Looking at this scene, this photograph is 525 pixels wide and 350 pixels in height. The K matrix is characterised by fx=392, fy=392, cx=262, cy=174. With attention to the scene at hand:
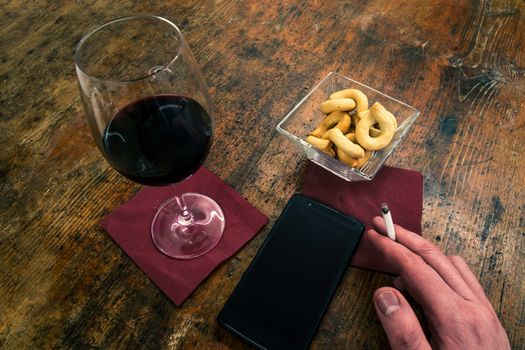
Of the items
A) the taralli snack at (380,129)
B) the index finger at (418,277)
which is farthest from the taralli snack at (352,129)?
the index finger at (418,277)

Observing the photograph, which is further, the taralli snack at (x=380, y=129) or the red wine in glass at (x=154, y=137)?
the taralli snack at (x=380, y=129)

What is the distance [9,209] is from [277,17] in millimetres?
512

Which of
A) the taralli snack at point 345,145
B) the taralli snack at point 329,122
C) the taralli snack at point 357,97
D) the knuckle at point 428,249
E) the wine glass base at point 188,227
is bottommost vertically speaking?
the wine glass base at point 188,227

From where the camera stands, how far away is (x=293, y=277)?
417 mm

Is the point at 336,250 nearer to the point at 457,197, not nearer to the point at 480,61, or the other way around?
the point at 457,197

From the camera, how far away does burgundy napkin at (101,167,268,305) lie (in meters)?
0.43

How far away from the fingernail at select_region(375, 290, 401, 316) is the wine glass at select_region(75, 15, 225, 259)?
0.23 metres

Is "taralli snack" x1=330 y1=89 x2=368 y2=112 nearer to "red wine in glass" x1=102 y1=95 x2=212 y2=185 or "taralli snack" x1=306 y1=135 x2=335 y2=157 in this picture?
"taralli snack" x1=306 y1=135 x2=335 y2=157

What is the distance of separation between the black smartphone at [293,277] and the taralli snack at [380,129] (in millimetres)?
90

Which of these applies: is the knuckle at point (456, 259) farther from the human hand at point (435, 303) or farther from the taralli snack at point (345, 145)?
the taralli snack at point (345, 145)

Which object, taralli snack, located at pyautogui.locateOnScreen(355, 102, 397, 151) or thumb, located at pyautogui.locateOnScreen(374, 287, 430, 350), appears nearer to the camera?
thumb, located at pyautogui.locateOnScreen(374, 287, 430, 350)

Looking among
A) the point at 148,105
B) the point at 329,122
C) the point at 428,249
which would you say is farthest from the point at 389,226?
the point at 148,105

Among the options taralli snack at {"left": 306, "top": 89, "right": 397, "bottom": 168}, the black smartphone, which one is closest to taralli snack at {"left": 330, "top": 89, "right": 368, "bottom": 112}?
taralli snack at {"left": 306, "top": 89, "right": 397, "bottom": 168}

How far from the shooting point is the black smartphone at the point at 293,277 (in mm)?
390
